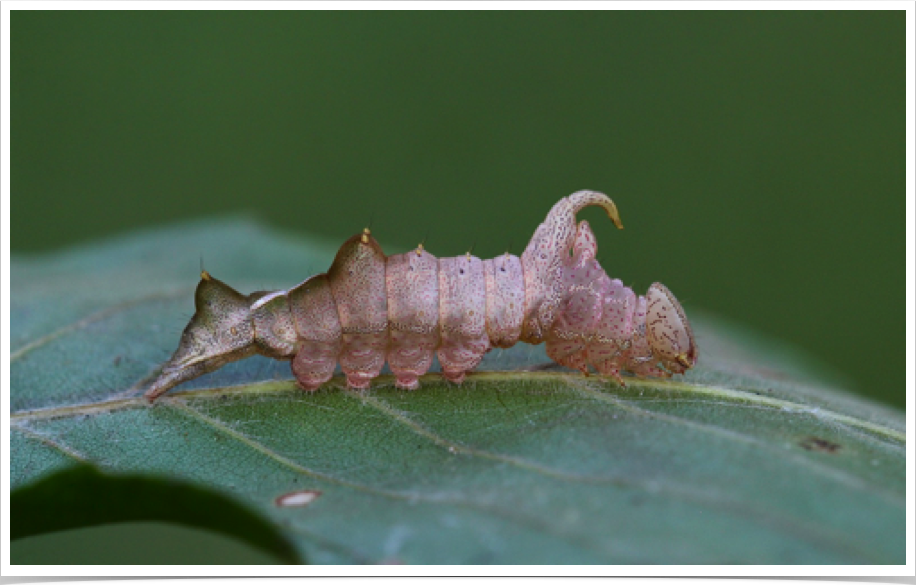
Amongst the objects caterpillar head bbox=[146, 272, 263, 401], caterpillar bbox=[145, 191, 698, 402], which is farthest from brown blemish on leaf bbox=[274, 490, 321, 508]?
caterpillar head bbox=[146, 272, 263, 401]

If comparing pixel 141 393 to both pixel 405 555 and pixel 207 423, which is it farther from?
pixel 405 555

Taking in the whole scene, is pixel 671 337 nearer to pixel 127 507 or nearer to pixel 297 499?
pixel 297 499

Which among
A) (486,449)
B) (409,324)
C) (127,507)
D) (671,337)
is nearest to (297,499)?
(127,507)

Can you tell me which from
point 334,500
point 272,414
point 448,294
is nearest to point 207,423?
point 272,414

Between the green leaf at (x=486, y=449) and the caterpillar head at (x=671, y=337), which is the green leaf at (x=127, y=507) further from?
the caterpillar head at (x=671, y=337)

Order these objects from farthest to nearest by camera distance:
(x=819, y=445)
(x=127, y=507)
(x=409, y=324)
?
(x=409, y=324) → (x=819, y=445) → (x=127, y=507)

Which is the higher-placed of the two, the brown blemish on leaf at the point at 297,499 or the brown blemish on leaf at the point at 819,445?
the brown blemish on leaf at the point at 819,445

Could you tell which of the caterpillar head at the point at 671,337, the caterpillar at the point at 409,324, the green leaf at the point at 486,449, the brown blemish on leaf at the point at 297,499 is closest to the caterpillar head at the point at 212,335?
the caterpillar at the point at 409,324
